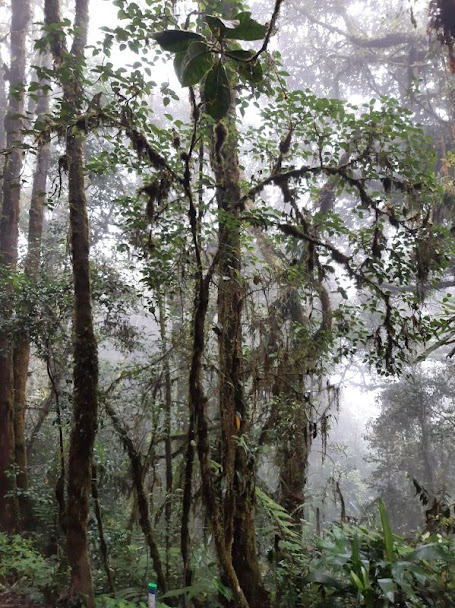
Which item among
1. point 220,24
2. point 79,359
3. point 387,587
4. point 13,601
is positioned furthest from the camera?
point 13,601

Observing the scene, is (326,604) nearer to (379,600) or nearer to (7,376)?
(379,600)

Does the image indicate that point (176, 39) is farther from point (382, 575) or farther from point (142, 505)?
point (142, 505)

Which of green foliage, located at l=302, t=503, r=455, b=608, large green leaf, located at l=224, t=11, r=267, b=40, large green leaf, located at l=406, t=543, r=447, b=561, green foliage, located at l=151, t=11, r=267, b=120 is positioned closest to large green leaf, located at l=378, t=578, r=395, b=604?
green foliage, located at l=302, t=503, r=455, b=608

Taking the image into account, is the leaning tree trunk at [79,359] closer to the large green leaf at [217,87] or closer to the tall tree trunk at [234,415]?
the tall tree trunk at [234,415]

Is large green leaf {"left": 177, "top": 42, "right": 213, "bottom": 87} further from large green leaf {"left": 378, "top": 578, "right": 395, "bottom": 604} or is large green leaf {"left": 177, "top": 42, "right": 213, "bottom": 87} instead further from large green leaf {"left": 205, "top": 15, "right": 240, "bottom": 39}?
large green leaf {"left": 378, "top": 578, "right": 395, "bottom": 604}

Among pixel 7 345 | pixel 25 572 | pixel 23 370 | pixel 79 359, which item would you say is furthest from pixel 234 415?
pixel 23 370

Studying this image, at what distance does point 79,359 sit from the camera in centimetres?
432

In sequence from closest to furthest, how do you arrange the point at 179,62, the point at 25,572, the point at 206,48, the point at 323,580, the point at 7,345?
the point at 206,48
the point at 179,62
the point at 323,580
the point at 25,572
the point at 7,345

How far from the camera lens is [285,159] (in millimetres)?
5074

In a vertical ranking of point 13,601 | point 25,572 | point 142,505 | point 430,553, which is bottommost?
point 13,601

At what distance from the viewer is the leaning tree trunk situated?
3.93 metres

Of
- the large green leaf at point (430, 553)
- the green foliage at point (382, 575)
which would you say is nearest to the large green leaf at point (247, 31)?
the green foliage at point (382, 575)

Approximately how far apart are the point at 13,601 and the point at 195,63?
535 cm

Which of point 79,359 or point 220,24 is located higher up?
point 220,24
